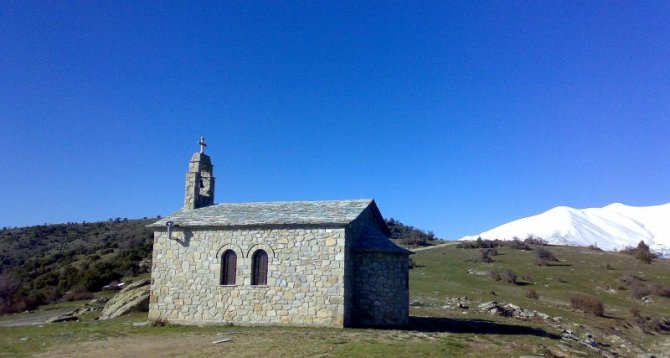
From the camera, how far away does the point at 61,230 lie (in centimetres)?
7438

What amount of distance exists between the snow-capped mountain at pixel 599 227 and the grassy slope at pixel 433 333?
20.1m

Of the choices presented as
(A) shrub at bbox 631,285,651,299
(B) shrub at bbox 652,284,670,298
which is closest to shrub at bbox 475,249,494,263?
(A) shrub at bbox 631,285,651,299

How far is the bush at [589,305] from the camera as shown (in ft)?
93.1

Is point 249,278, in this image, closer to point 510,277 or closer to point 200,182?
point 200,182

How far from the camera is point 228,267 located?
861 inches

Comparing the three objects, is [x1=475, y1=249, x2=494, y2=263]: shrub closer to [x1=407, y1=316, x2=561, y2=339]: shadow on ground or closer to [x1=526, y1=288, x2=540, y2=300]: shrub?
[x1=526, y1=288, x2=540, y2=300]: shrub

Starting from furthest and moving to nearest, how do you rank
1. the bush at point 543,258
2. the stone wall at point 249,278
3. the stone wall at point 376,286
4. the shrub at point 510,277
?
the bush at point 543,258 → the shrub at point 510,277 → the stone wall at point 376,286 → the stone wall at point 249,278

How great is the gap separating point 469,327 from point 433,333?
2854 mm

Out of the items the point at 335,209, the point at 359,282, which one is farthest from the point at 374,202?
the point at 359,282

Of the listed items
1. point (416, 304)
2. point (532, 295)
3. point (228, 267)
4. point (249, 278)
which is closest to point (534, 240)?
point (532, 295)

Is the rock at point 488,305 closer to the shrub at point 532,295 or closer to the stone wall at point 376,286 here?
the shrub at point 532,295

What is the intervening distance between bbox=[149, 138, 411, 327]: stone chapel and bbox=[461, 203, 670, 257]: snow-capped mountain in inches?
1747

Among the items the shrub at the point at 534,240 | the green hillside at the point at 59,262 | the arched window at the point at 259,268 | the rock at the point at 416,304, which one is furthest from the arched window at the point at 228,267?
the shrub at the point at 534,240

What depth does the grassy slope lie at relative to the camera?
15195mm
